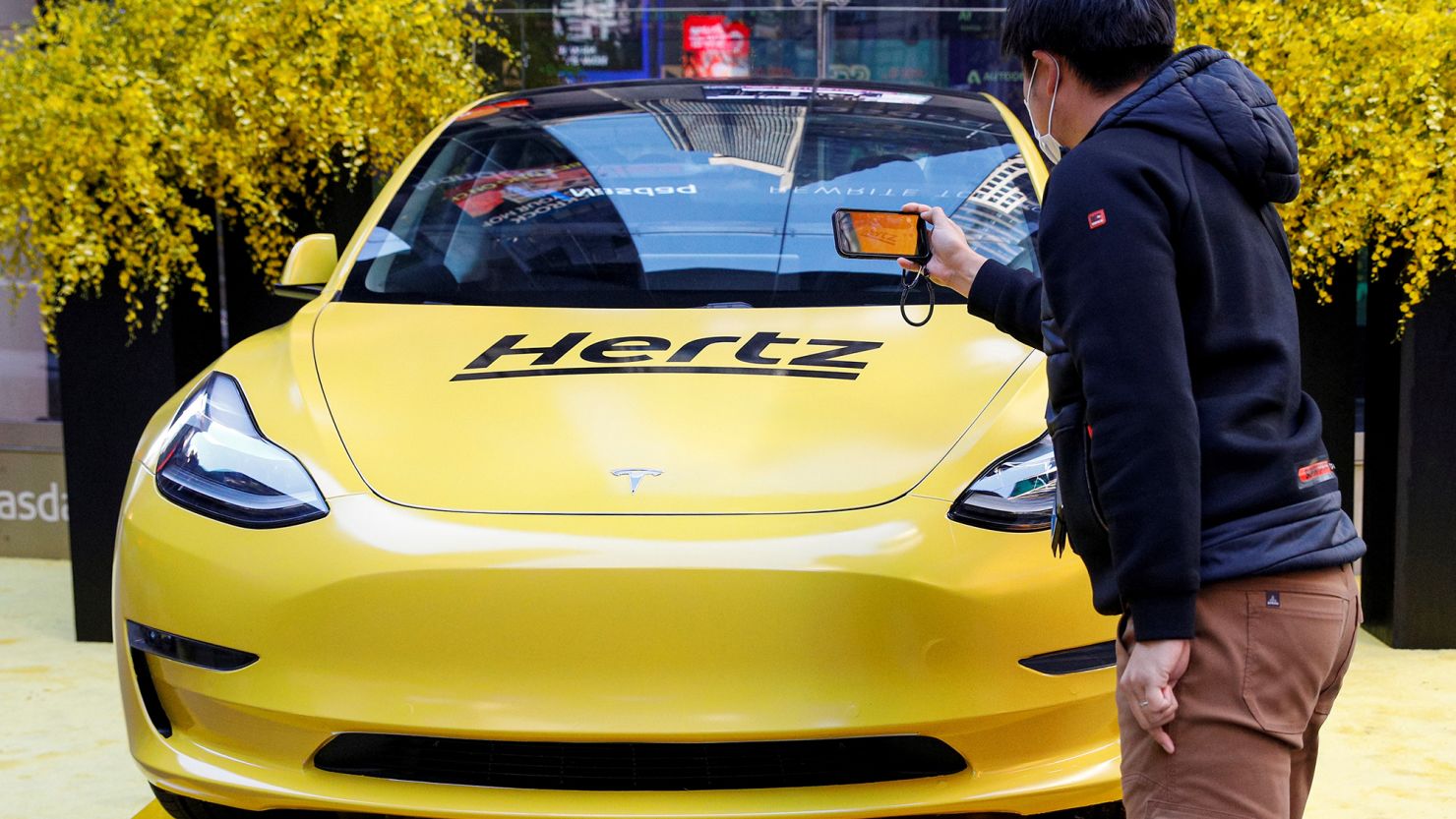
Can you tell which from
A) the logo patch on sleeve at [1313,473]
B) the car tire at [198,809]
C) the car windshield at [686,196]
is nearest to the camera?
the logo patch on sleeve at [1313,473]

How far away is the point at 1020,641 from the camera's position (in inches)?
82.7

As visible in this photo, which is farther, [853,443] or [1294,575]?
[853,443]

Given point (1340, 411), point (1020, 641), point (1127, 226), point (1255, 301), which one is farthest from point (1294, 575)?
point (1340, 411)

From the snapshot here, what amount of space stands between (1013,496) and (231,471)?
1.28m

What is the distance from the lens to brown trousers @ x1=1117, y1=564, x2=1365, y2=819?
1.46m

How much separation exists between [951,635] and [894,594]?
4.1 inches

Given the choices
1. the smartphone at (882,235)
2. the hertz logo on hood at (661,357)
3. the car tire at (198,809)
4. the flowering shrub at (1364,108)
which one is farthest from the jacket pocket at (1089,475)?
the flowering shrub at (1364,108)

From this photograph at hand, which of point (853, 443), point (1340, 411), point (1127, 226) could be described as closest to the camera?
point (1127, 226)

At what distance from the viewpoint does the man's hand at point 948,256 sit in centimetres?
199

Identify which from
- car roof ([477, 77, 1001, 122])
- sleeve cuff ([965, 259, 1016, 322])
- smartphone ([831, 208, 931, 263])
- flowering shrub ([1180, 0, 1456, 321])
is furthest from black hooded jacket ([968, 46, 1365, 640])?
flowering shrub ([1180, 0, 1456, 321])

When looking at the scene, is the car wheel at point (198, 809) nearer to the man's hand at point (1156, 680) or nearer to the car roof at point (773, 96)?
the man's hand at point (1156, 680)

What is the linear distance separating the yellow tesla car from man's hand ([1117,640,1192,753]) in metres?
0.57

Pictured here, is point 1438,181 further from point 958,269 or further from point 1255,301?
point 1255,301

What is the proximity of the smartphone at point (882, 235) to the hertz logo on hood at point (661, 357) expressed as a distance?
343mm
